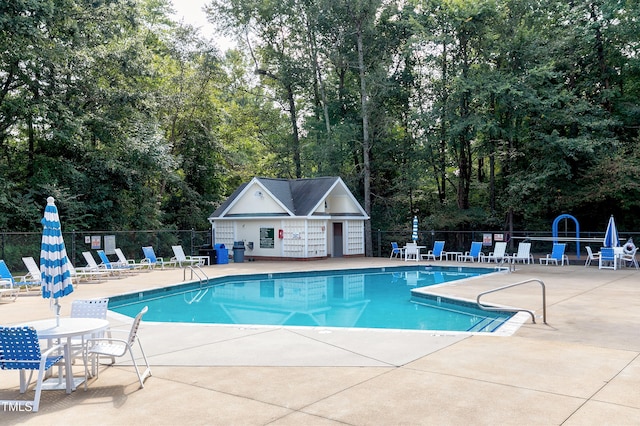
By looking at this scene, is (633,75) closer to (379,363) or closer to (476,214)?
(476,214)

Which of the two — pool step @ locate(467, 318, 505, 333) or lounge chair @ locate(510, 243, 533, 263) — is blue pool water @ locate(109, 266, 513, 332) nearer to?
pool step @ locate(467, 318, 505, 333)

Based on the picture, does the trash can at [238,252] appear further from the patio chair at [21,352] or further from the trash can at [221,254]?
the patio chair at [21,352]

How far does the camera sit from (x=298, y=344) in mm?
7258

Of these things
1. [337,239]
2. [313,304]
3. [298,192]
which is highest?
[298,192]

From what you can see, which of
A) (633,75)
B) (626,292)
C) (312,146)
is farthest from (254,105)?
(626,292)

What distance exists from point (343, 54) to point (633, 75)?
1543cm

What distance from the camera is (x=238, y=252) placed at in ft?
78.1

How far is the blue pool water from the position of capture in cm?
1056

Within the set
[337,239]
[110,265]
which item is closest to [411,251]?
[337,239]

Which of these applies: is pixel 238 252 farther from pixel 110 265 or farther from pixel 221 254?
pixel 110 265

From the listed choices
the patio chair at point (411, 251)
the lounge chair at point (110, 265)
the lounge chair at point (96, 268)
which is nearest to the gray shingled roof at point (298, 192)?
the patio chair at point (411, 251)

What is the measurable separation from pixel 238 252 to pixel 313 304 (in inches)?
443

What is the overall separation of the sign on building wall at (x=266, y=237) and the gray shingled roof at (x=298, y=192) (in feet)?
4.98

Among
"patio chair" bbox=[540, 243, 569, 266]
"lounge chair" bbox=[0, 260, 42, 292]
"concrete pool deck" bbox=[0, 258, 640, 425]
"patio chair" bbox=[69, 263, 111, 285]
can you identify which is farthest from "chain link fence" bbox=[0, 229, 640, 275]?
"concrete pool deck" bbox=[0, 258, 640, 425]
